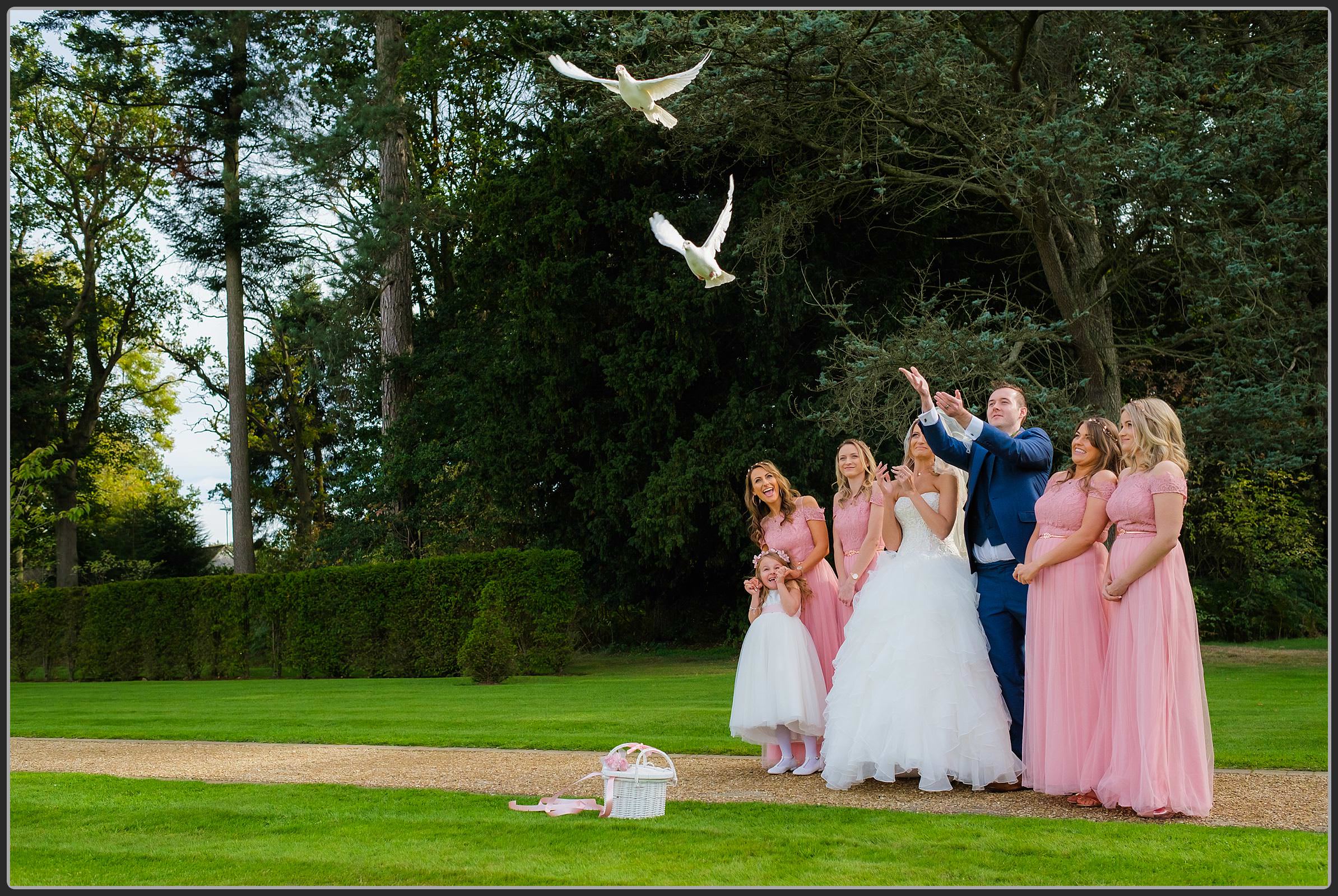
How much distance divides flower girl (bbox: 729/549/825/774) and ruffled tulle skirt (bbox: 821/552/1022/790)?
19.0 inches

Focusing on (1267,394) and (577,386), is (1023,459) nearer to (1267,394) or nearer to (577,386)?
(1267,394)

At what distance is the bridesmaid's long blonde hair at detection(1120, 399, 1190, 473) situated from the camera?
6.12 meters

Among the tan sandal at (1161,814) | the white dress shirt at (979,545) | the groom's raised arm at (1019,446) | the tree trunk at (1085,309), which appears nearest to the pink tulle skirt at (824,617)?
the white dress shirt at (979,545)

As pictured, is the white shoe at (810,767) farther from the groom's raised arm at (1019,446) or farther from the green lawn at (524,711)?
the groom's raised arm at (1019,446)

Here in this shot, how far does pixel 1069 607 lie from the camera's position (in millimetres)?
6363

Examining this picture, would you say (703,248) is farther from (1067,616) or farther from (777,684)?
(1067,616)

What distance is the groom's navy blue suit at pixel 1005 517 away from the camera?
22.0ft

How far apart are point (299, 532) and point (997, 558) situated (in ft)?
103

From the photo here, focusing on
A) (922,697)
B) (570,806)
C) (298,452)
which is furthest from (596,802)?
(298,452)

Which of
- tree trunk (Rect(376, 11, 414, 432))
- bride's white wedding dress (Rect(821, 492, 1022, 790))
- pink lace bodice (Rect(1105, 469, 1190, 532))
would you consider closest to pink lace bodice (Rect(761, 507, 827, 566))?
bride's white wedding dress (Rect(821, 492, 1022, 790))

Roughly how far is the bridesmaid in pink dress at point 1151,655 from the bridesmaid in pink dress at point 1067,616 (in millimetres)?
105

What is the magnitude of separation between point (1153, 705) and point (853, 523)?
2482 mm

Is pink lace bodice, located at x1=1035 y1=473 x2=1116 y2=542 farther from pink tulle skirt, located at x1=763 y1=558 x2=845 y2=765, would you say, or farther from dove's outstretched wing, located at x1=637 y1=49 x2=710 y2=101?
dove's outstretched wing, located at x1=637 y1=49 x2=710 y2=101

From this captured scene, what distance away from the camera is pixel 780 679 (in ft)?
24.2
